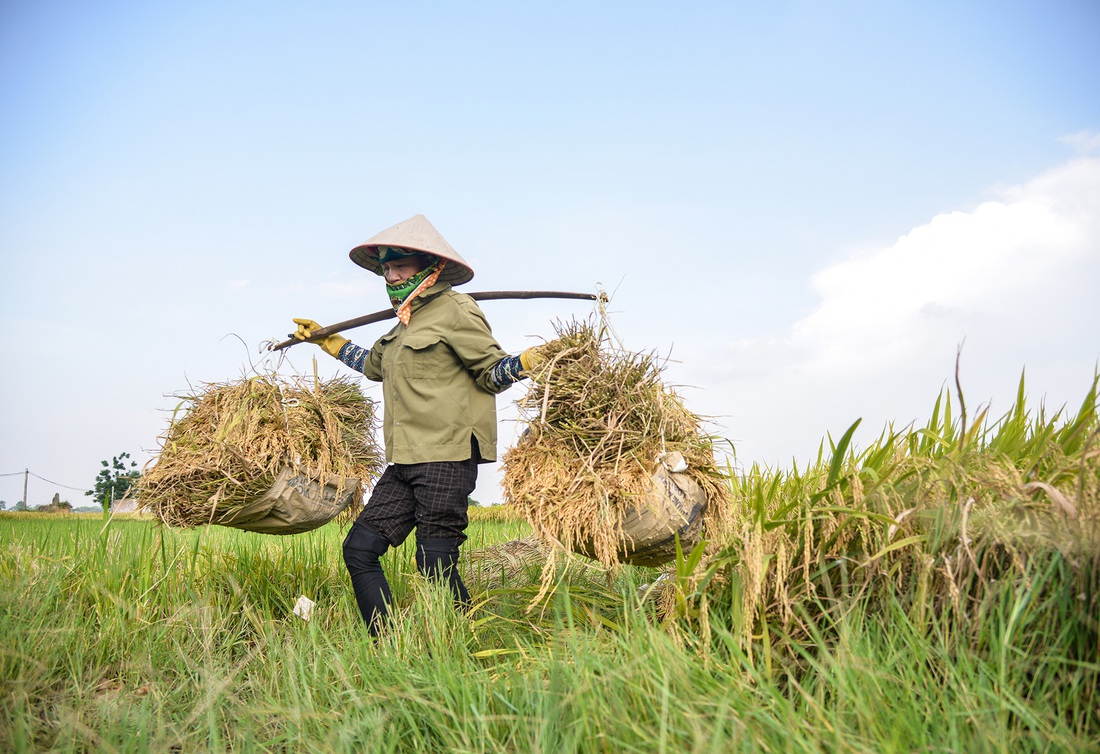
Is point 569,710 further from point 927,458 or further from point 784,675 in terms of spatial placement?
point 927,458

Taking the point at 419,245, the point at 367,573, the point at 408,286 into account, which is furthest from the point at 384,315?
the point at 367,573

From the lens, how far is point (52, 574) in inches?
185

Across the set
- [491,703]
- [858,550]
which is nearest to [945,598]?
[858,550]

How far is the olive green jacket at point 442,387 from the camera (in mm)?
4102

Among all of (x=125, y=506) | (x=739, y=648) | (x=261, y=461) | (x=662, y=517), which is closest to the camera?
(x=739, y=648)

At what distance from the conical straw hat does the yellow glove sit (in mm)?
485

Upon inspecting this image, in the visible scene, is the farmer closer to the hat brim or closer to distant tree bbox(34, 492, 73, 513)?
the hat brim

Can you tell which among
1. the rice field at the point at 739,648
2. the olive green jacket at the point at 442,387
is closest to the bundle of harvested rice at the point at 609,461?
the rice field at the point at 739,648

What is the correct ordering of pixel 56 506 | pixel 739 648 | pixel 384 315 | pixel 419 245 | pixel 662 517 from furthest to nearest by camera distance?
pixel 56 506
pixel 384 315
pixel 419 245
pixel 662 517
pixel 739 648

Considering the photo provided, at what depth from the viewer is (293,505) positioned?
A: 13.3ft

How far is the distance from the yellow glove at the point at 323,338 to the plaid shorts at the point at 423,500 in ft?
3.23

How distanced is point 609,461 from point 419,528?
4.34 feet

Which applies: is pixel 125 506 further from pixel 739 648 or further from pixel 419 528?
pixel 739 648

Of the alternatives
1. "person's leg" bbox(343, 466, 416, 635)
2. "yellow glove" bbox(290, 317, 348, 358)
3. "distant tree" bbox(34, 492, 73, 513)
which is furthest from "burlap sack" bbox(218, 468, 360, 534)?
"distant tree" bbox(34, 492, 73, 513)
